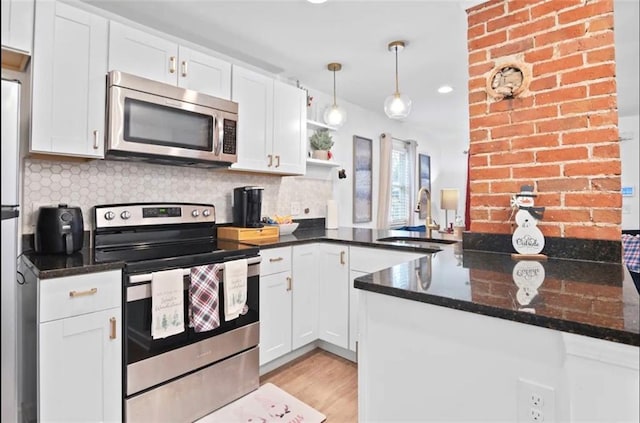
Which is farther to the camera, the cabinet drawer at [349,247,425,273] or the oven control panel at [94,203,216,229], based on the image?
the cabinet drawer at [349,247,425,273]

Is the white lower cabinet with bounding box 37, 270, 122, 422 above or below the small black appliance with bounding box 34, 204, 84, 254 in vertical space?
below

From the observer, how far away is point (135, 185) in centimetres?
228

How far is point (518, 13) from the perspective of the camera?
1630mm

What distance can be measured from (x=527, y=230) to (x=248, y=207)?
1814 millimetres

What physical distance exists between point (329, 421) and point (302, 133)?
2.15 meters

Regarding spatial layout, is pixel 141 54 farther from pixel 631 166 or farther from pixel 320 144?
pixel 631 166

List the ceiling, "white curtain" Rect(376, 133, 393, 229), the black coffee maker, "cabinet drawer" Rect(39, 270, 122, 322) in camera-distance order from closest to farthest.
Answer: "cabinet drawer" Rect(39, 270, 122, 322) < the ceiling < the black coffee maker < "white curtain" Rect(376, 133, 393, 229)

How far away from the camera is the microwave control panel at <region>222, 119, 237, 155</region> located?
7.79ft

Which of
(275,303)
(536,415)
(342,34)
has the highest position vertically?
(342,34)

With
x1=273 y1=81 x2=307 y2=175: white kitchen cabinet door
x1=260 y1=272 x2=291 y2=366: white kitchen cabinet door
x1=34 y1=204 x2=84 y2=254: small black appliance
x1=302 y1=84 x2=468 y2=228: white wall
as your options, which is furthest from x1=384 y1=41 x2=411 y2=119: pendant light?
x1=34 y1=204 x2=84 y2=254: small black appliance

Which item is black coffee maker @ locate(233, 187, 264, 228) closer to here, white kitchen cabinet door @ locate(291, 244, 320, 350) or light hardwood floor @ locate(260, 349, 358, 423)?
white kitchen cabinet door @ locate(291, 244, 320, 350)

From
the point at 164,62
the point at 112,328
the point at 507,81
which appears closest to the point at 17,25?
the point at 164,62

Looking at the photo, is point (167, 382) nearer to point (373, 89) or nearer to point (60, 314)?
point (60, 314)

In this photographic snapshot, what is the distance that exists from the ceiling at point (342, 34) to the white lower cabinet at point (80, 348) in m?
1.71
